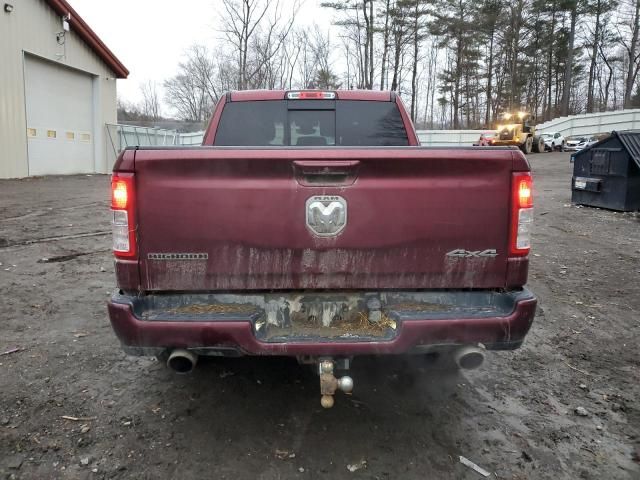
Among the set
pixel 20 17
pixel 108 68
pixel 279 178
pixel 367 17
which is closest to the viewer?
pixel 279 178

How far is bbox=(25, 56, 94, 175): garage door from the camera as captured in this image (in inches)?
701

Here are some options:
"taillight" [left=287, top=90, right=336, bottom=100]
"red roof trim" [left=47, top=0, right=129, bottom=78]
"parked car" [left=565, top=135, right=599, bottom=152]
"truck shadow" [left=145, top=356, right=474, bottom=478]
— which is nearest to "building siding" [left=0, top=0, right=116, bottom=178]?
"red roof trim" [left=47, top=0, right=129, bottom=78]

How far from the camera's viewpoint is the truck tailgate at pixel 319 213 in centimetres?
251

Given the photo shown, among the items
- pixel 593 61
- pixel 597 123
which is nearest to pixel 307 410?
pixel 597 123

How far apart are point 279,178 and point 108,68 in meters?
22.4

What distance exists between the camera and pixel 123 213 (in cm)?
251

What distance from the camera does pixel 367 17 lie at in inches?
1539

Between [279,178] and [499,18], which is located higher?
[499,18]

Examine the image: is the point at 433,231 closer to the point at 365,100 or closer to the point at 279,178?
the point at 279,178

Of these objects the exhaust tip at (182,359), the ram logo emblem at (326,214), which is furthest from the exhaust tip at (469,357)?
the exhaust tip at (182,359)

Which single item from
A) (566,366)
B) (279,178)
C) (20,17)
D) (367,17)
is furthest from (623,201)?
(367,17)

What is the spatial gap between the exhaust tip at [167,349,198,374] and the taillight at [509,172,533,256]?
1786mm

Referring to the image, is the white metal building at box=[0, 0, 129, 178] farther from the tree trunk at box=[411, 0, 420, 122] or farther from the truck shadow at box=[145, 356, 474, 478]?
the tree trunk at box=[411, 0, 420, 122]

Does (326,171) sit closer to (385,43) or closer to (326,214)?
(326,214)
